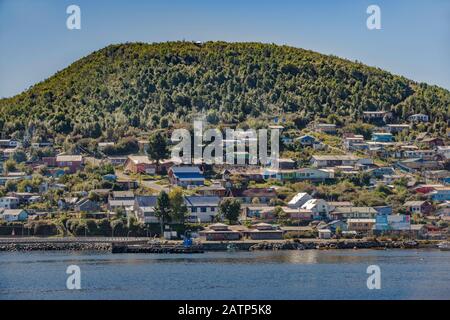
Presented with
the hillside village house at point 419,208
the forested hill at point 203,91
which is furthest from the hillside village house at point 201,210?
the forested hill at point 203,91

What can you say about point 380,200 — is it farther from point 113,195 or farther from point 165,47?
point 165,47

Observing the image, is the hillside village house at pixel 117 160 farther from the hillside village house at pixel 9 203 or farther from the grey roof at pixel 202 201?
the grey roof at pixel 202 201

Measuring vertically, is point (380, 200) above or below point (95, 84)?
below

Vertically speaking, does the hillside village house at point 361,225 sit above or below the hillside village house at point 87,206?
below

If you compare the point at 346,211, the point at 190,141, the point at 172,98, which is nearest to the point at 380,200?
the point at 346,211

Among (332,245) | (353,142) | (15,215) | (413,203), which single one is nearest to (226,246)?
(332,245)

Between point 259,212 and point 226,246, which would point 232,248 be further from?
point 259,212
